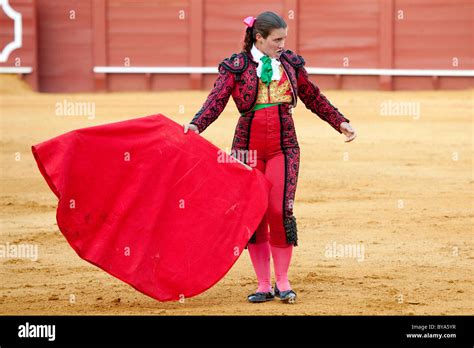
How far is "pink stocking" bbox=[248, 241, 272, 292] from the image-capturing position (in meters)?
5.00

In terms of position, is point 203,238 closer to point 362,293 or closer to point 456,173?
point 362,293

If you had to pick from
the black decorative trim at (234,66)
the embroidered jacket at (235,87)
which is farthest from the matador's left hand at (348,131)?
the black decorative trim at (234,66)

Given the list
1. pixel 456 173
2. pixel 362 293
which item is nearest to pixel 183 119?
pixel 456 173

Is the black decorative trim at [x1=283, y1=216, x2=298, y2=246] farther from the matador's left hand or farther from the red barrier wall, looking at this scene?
the red barrier wall

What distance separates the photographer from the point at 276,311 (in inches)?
187

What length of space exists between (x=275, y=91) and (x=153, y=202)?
28.1 inches

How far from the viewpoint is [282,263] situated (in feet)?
16.2

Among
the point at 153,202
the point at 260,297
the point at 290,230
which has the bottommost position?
the point at 260,297

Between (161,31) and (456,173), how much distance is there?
8834 mm

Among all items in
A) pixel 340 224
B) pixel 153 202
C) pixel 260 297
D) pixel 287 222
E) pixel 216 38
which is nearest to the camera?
pixel 153 202

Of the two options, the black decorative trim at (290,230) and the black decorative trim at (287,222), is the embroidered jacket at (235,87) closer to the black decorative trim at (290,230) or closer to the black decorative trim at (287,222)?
the black decorative trim at (287,222)

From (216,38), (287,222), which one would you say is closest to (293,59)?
(287,222)

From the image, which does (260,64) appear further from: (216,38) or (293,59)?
(216,38)

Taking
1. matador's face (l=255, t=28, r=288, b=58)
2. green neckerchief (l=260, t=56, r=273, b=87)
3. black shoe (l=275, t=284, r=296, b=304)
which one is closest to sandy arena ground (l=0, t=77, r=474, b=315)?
black shoe (l=275, t=284, r=296, b=304)
